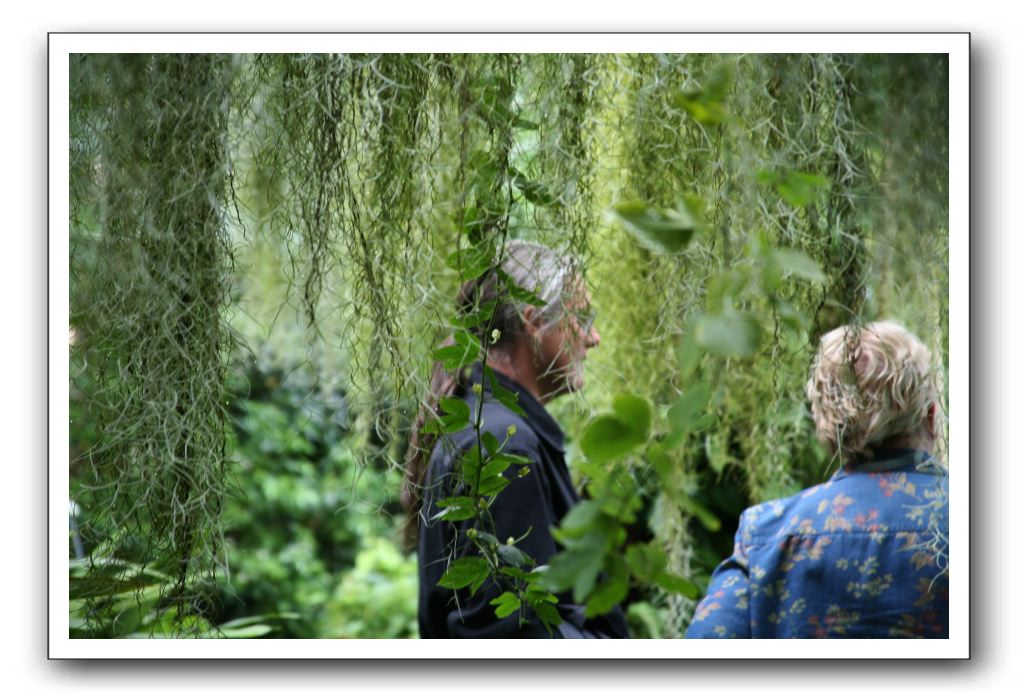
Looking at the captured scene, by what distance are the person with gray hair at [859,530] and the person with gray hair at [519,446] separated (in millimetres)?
204

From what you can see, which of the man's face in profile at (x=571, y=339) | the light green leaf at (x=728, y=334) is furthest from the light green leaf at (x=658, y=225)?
the man's face in profile at (x=571, y=339)

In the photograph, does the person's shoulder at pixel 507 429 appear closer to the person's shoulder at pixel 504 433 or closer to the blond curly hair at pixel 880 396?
the person's shoulder at pixel 504 433

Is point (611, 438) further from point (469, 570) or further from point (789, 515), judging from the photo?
point (789, 515)

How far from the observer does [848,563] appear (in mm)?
1362

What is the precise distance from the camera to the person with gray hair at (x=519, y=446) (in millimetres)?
1217

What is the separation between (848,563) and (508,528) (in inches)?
17.9

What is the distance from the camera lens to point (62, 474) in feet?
4.16

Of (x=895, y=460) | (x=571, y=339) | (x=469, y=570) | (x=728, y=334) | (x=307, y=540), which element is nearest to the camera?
(x=728, y=334)

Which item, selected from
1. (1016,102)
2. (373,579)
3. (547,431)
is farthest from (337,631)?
(1016,102)

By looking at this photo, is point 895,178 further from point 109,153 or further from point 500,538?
point 109,153

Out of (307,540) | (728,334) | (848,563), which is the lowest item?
(307,540)

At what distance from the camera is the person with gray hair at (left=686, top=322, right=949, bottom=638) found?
134 centimetres

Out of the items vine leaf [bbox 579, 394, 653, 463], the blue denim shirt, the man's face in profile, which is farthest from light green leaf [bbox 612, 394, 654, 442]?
the blue denim shirt
